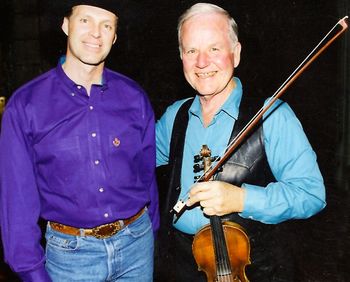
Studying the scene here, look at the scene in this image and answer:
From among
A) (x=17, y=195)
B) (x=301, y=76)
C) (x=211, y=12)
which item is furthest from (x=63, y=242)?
(x=301, y=76)

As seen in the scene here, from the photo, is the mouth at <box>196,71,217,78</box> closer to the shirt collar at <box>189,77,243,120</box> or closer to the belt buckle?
the shirt collar at <box>189,77,243,120</box>

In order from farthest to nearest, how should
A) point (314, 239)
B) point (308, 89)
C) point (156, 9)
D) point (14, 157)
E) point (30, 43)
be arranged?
1. point (30, 43)
2. point (156, 9)
3. point (314, 239)
4. point (308, 89)
5. point (14, 157)

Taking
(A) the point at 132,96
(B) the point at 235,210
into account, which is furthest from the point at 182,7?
(B) the point at 235,210

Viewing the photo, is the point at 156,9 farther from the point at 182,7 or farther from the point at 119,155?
the point at 119,155

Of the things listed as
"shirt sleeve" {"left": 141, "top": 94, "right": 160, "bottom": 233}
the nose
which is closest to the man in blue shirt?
the nose

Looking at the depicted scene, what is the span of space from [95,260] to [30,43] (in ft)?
13.5

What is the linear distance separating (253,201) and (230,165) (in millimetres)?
199

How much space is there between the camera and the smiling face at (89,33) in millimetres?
1850

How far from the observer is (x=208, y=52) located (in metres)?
1.89

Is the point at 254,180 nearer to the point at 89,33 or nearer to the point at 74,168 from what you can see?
the point at 74,168

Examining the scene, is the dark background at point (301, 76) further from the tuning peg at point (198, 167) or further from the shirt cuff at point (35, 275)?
the shirt cuff at point (35, 275)

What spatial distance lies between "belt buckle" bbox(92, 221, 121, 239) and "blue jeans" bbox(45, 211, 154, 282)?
0.06 ft

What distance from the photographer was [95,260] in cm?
191

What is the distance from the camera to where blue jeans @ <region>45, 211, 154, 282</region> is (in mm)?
1887
